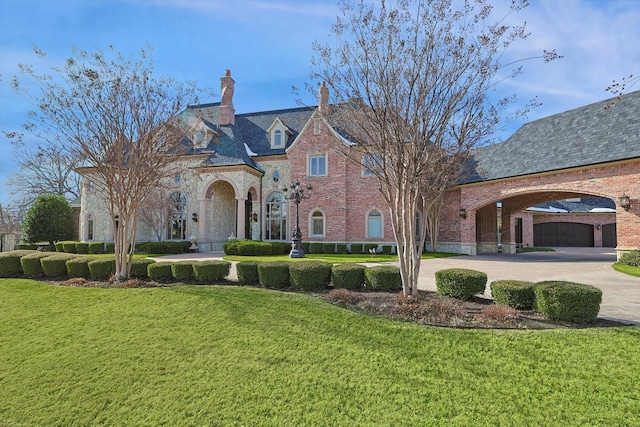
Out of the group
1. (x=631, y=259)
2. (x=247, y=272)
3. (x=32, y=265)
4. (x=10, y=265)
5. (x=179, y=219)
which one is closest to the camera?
(x=247, y=272)

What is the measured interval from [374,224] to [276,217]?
23.0 feet

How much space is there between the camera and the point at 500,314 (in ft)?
18.0

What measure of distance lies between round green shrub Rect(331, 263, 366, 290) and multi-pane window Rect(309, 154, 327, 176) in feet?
49.8

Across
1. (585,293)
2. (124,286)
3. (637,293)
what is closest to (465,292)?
(585,293)

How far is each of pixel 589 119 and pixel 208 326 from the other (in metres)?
19.5

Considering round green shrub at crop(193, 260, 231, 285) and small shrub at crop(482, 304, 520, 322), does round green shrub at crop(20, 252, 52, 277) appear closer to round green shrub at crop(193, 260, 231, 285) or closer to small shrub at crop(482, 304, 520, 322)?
round green shrub at crop(193, 260, 231, 285)

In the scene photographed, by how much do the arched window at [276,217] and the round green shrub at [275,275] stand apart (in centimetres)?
1589

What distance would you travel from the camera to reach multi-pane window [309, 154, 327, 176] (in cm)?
2269

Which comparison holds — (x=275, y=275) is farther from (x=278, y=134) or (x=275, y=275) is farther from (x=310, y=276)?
(x=278, y=134)

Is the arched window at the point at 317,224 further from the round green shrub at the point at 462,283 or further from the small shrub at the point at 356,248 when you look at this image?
the round green shrub at the point at 462,283

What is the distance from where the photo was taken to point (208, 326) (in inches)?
224

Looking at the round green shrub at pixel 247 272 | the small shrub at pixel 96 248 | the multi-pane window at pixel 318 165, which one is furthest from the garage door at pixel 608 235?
the small shrub at pixel 96 248

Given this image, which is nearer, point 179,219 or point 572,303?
point 572,303

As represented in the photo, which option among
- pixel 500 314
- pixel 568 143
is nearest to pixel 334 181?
pixel 568 143
